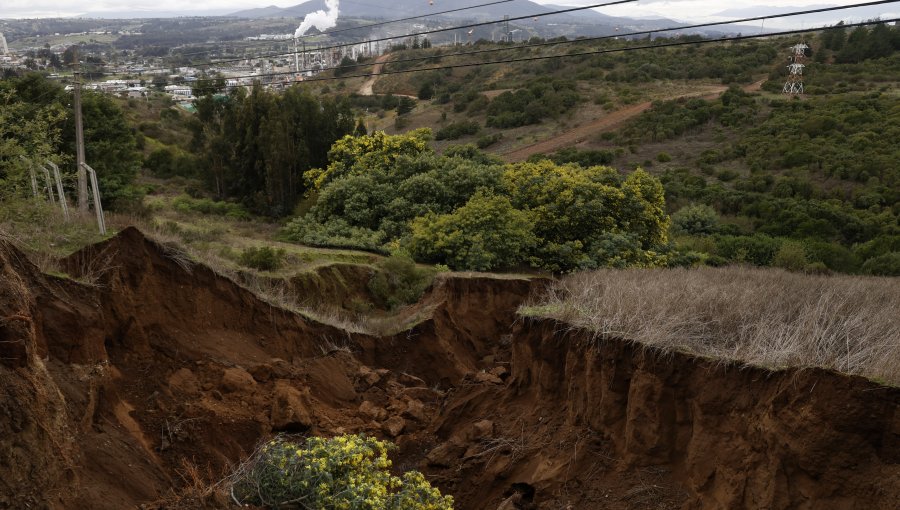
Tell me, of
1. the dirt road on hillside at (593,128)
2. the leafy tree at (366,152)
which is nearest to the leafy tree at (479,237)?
the leafy tree at (366,152)

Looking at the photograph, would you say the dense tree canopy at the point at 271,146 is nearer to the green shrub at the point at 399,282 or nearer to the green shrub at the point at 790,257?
the green shrub at the point at 399,282

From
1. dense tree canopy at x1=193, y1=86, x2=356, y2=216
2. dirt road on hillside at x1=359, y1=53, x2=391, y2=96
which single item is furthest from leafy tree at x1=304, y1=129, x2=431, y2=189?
dirt road on hillside at x1=359, y1=53, x2=391, y2=96

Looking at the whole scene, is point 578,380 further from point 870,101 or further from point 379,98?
point 379,98

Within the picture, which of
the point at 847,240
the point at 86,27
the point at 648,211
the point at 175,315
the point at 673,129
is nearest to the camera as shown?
the point at 175,315

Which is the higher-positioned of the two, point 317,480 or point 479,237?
point 317,480

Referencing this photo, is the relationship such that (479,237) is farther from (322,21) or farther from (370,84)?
(322,21)

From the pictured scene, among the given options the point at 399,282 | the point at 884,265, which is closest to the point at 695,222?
the point at 884,265

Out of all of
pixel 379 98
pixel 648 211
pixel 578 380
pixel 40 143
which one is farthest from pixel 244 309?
pixel 379 98
